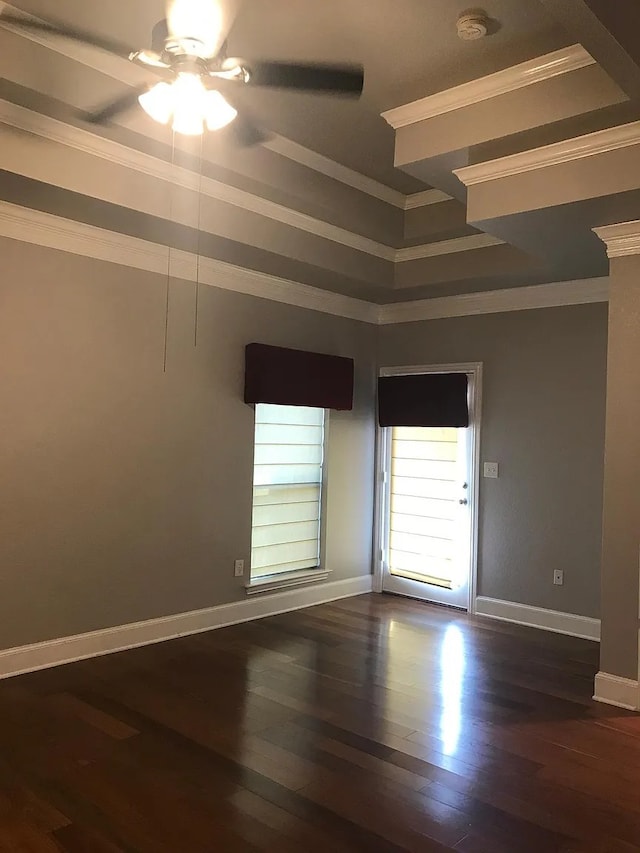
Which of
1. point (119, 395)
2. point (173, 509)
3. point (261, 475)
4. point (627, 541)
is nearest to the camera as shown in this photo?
point (627, 541)

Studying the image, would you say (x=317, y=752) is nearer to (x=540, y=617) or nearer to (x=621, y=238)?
(x=540, y=617)

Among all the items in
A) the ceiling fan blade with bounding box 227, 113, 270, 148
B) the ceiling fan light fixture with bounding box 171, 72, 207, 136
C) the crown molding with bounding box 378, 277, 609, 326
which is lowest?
the crown molding with bounding box 378, 277, 609, 326

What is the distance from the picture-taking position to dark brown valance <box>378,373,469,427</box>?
567 centimetres

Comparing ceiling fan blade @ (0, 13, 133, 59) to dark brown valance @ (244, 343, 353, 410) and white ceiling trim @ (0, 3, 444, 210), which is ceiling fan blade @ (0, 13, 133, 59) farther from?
dark brown valance @ (244, 343, 353, 410)

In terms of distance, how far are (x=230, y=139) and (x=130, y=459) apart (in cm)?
201

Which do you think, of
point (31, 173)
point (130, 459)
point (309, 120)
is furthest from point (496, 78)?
point (130, 459)

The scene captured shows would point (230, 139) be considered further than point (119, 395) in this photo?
No

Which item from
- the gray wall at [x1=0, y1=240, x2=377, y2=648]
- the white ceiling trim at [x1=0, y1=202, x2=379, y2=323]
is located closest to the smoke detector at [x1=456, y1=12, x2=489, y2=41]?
the white ceiling trim at [x1=0, y1=202, x2=379, y2=323]

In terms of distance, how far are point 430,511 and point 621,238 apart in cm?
282

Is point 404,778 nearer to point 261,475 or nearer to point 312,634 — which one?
point 312,634

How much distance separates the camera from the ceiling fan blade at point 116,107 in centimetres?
281

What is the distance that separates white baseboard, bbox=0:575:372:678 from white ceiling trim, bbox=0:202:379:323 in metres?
2.26

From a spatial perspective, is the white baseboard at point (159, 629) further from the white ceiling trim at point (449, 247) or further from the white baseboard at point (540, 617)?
the white ceiling trim at point (449, 247)

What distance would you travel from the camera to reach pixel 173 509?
4723mm
